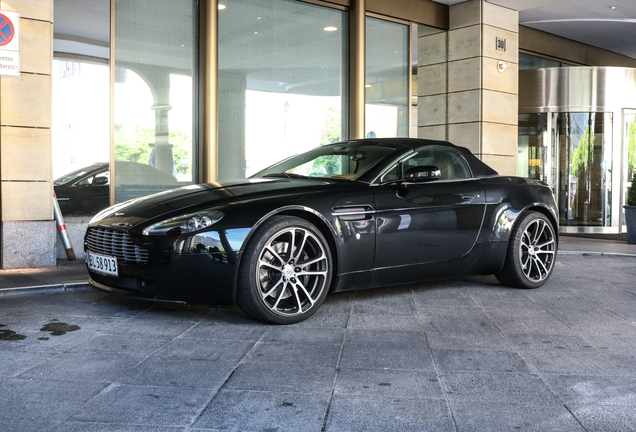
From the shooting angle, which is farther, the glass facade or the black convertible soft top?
the glass facade

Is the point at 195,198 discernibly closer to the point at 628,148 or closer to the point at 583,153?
the point at 583,153

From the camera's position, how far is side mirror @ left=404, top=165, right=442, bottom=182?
5.04 m

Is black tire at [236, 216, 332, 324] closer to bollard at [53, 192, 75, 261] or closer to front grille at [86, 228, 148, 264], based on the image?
front grille at [86, 228, 148, 264]

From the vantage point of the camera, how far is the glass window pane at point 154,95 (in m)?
8.16

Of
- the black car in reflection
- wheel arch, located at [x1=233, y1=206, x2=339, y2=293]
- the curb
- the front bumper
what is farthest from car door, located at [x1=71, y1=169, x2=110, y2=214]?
wheel arch, located at [x1=233, y1=206, x2=339, y2=293]

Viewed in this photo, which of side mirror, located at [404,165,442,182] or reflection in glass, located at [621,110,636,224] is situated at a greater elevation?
reflection in glass, located at [621,110,636,224]

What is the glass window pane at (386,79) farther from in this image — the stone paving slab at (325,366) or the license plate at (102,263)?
the license plate at (102,263)

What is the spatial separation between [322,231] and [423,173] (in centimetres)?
102

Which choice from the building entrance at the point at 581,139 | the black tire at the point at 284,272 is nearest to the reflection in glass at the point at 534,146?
the building entrance at the point at 581,139

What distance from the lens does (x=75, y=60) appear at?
7.75 meters

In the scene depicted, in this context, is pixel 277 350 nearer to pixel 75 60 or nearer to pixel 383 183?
pixel 383 183

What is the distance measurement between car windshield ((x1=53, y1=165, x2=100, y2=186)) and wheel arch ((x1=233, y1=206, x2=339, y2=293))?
4.37 meters

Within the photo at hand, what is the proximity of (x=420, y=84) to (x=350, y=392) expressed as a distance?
10265 mm

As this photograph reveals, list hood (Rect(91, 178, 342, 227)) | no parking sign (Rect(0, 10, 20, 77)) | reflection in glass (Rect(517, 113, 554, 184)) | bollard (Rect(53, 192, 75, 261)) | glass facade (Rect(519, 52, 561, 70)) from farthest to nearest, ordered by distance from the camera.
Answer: glass facade (Rect(519, 52, 561, 70)), reflection in glass (Rect(517, 113, 554, 184)), bollard (Rect(53, 192, 75, 261)), no parking sign (Rect(0, 10, 20, 77)), hood (Rect(91, 178, 342, 227))
